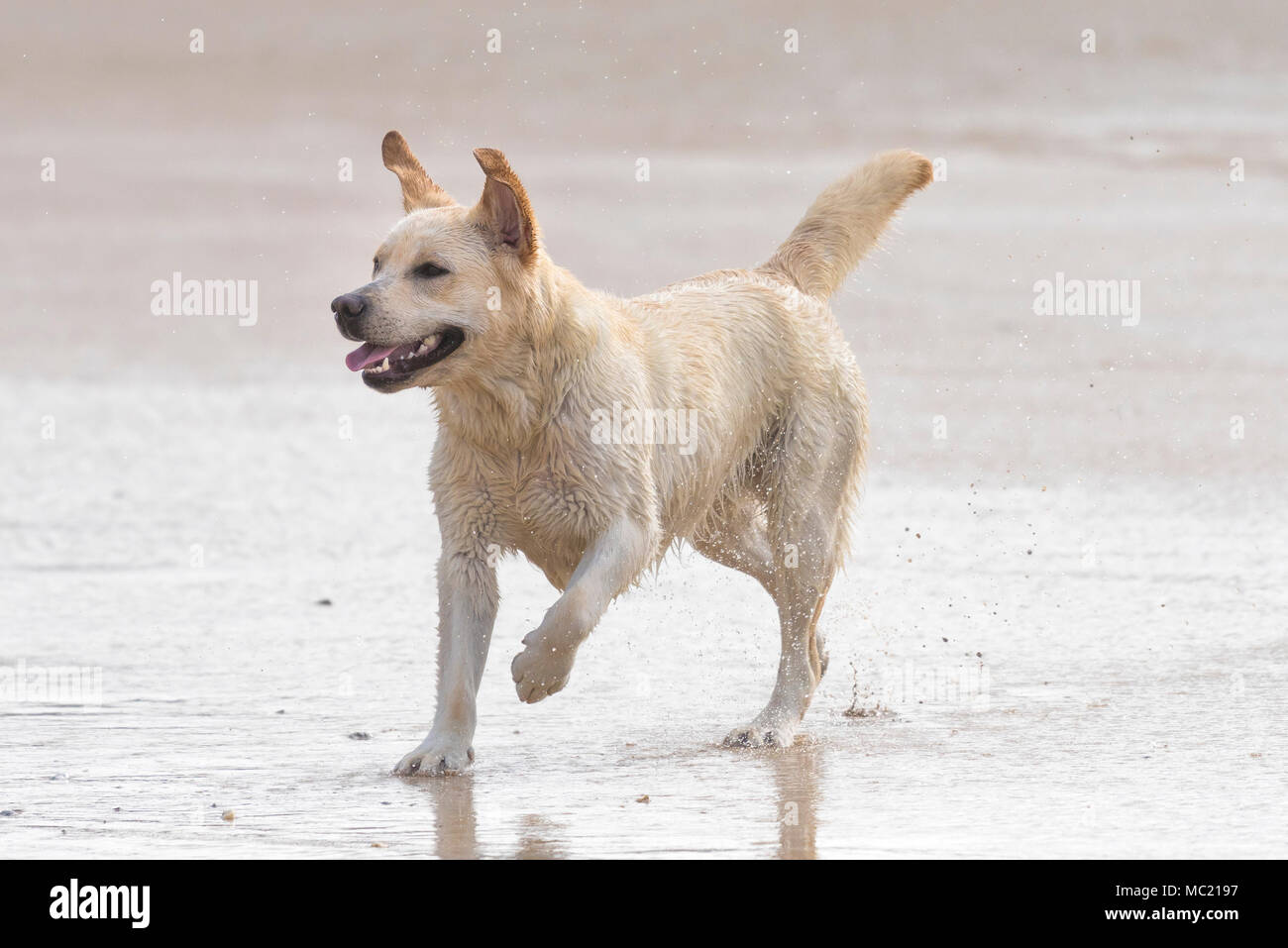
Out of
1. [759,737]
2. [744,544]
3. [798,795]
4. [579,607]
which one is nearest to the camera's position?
[798,795]

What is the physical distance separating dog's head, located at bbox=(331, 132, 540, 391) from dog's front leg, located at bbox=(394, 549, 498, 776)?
644mm

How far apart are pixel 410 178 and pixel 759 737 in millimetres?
2235

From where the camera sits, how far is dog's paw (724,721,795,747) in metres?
6.70

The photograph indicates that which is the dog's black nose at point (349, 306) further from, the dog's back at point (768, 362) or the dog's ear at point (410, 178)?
the dog's back at point (768, 362)

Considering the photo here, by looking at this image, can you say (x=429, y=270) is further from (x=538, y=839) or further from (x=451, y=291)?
(x=538, y=839)

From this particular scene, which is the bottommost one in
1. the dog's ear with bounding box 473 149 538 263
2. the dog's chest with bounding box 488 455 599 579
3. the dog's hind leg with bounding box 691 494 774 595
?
the dog's hind leg with bounding box 691 494 774 595

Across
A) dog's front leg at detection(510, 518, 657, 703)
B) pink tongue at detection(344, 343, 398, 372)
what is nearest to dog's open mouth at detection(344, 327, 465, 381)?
pink tongue at detection(344, 343, 398, 372)

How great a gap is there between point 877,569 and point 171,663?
11.5 feet

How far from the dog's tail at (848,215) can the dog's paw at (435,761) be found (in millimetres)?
2612

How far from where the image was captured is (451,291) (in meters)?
6.15

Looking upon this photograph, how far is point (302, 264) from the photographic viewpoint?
65.5 ft

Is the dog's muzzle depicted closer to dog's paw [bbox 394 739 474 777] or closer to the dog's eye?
the dog's eye

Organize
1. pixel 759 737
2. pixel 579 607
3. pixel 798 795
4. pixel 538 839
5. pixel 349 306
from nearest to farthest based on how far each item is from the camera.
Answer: pixel 538 839 < pixel 798 795 < pixel 349 306 < pixel 579 607 < pixel 759 737

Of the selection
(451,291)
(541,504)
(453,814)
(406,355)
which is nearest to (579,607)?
(541,504)
